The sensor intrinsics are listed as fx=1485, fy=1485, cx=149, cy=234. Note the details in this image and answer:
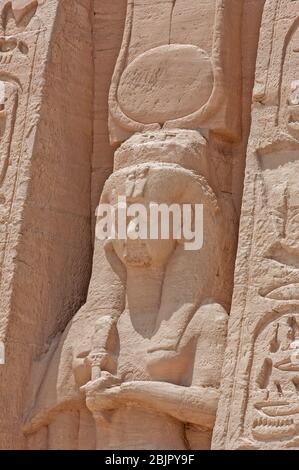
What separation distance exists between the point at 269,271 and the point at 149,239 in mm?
763

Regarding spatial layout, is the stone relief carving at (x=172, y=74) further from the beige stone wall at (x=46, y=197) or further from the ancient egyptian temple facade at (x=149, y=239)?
the beige stone wall at (x=46, y=197)

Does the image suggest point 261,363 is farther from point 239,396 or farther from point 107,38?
point 107,38

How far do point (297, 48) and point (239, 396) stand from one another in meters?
1.61

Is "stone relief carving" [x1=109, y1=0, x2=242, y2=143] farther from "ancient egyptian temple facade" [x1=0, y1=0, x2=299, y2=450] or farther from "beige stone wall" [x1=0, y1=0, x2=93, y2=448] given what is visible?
"beige stone wall" [x1=0, y1=0, x2=93, y2=448]

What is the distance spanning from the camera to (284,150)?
21.8 feet

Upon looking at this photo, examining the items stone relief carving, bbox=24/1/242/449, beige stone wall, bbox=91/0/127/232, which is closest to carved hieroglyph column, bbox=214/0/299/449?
stone relief carving, bbox=24/1/242/449

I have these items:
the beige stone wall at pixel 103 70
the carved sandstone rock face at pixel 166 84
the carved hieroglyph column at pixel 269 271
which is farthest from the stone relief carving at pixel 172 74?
the carved hieroglyph column at pixel 269 271

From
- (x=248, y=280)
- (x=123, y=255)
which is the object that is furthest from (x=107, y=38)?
(x=248, y=280)

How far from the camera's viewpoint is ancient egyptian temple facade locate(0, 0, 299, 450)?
648 cm

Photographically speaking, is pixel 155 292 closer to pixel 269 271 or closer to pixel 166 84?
pixel 269 271

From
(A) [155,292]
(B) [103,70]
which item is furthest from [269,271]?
(B) [103,70]

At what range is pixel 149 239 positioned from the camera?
699 cm

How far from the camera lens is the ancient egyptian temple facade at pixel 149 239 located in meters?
6.48

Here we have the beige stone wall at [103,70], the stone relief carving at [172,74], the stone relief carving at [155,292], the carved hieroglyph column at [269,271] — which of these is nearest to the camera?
the carved hieroglyph column at [269,271]
